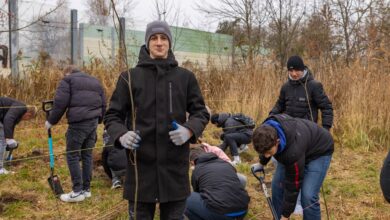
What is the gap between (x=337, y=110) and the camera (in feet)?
26.3

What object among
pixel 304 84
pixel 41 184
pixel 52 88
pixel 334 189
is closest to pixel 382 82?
pixel 334 189

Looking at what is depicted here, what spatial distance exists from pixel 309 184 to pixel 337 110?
500cm

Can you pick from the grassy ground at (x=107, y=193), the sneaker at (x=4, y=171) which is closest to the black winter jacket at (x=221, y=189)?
the grassy ground at (x=107, y=193)

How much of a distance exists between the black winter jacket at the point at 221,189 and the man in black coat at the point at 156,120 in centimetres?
116

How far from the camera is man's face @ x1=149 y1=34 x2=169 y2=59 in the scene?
246 centimetres

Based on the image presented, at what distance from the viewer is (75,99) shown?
458 cm

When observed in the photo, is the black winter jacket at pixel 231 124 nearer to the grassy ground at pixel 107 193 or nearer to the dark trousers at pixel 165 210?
the grassy ground at pixel 107 193

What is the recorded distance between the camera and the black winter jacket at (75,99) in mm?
4543

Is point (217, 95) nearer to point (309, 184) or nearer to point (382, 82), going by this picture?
point (382, 82)

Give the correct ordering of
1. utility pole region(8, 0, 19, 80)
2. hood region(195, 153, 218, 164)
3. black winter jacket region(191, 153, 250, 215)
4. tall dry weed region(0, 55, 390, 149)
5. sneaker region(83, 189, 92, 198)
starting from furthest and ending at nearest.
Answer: utility pole region(8, 0, 19, 80), tall dry weed region(0, 55, 390, 149), sneaker region(83, 189, 92, 198), hood region(195, 153, 218, 164), black winter jacket region(191, 153, 250, 215)

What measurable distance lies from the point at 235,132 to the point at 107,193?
2379mm

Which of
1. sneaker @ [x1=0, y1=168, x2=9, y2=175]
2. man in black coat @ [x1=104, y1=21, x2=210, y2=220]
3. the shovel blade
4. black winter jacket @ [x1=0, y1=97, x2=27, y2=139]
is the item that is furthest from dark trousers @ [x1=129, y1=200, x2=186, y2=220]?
sneaker @ [x1=0, y1=168, x2=9, y2=175]

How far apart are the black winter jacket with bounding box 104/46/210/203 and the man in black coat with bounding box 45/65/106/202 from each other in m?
2.18

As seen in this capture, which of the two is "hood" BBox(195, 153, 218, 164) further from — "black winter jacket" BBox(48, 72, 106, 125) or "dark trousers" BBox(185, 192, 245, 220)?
"black winter jacket" BBox(48, 72, 106, 125)
